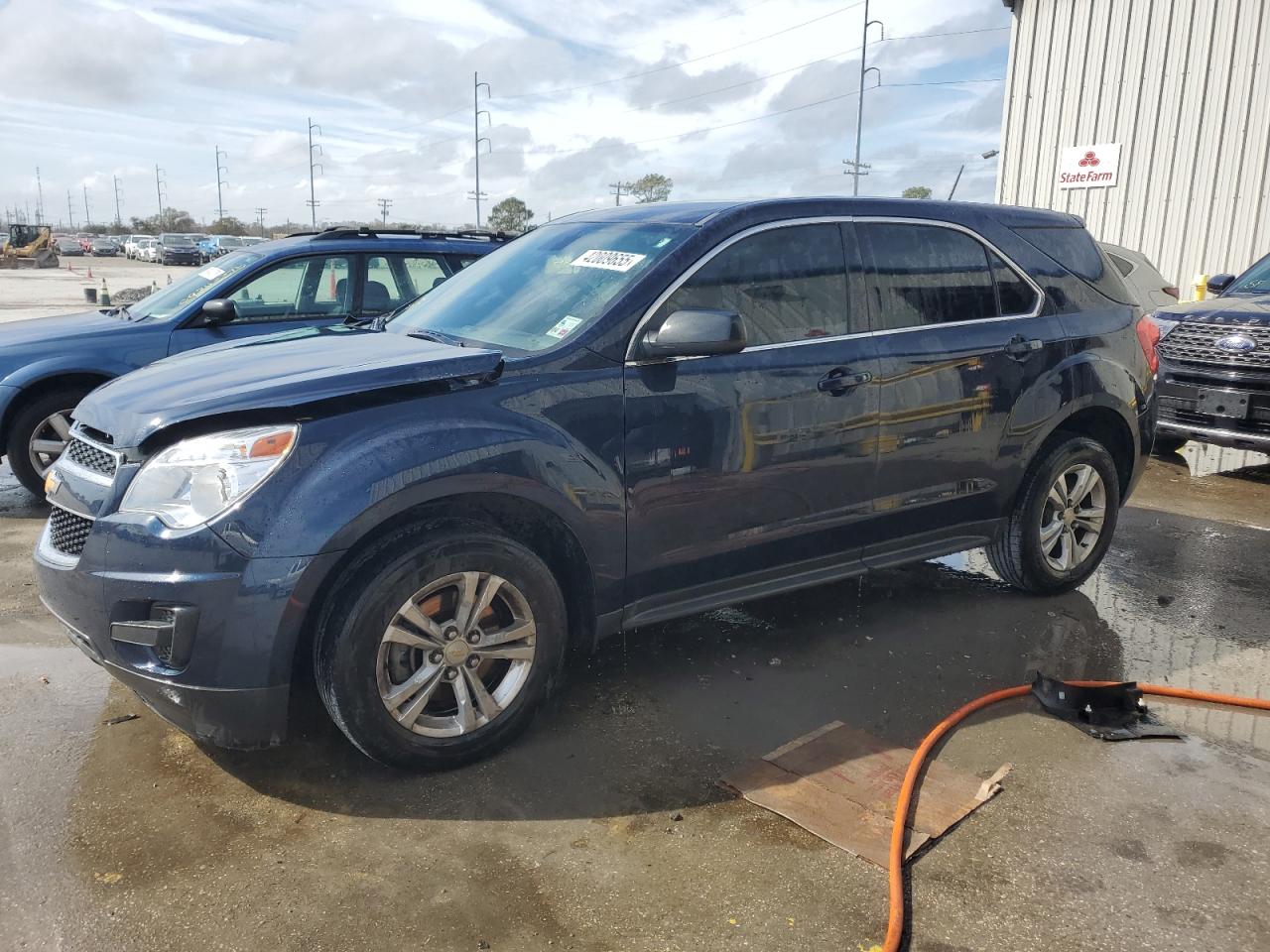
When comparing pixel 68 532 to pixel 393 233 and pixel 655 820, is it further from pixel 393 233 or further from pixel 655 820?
pixel 393 233

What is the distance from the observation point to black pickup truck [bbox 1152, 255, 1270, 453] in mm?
6898

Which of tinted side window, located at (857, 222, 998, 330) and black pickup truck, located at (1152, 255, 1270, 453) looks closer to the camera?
tinted side window, located at (857, 222, 998, 330)

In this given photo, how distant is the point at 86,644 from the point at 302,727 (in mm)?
772

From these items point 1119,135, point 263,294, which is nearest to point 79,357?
point 263,294

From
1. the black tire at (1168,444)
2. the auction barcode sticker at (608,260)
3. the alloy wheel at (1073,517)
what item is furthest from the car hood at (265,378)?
the black tire at (1168,444)

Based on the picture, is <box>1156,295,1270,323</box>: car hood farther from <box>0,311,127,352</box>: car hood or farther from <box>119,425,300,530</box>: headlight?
<box>0,311,127,352</box>: car hood

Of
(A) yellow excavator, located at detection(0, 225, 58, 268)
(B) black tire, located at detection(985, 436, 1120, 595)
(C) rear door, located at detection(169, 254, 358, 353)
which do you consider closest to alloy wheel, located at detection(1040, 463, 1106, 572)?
(B) black tire, located at detection(985, 436, 1120, 595)

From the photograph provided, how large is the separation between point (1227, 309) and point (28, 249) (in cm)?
5672

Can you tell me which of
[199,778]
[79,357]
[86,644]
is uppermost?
[79,357]

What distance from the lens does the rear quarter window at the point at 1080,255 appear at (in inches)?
183

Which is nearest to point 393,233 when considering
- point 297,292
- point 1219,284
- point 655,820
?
point 297,292

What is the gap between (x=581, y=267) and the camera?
3787 millimetres

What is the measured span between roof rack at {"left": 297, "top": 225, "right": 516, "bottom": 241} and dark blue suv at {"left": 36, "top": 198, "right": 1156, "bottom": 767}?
292cm

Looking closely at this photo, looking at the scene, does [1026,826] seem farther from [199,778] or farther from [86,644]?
[86,644]
